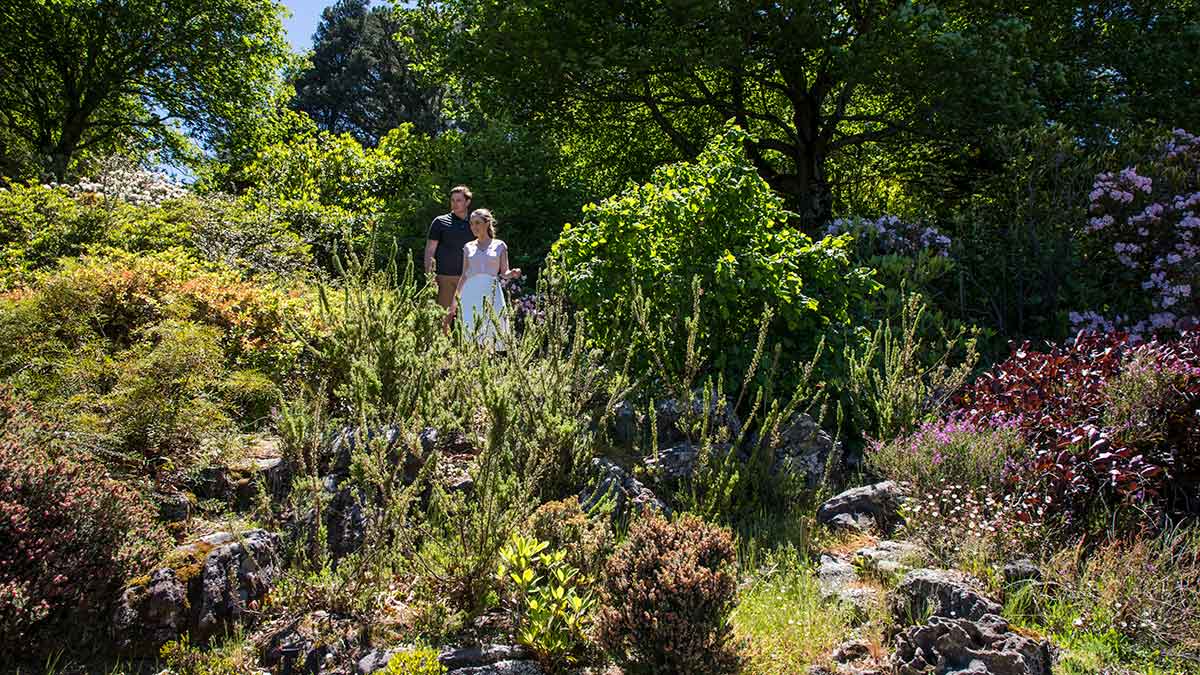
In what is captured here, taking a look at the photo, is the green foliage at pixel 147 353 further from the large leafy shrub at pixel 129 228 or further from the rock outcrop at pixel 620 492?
the rock outcrop at pixel 620 492

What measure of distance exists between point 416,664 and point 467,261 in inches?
196

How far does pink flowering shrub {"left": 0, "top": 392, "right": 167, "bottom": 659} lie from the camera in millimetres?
3273

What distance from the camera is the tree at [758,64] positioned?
9914 millimetres

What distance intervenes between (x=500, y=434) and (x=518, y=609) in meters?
1.04

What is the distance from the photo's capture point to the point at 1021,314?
782 centimetres

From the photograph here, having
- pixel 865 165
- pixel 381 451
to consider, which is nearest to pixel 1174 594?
pixel 381 451

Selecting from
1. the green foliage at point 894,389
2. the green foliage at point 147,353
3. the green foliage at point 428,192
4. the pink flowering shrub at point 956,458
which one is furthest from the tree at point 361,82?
the pink flowering shrub at point 956,458

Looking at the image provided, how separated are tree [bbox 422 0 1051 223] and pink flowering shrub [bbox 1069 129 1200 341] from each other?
1.87 m

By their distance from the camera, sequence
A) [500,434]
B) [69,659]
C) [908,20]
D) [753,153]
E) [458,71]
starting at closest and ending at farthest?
[69,659] → [500,434] → [908,20] → [458,71] → [753,153]

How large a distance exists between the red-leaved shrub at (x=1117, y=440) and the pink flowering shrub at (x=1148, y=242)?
9.50 feet

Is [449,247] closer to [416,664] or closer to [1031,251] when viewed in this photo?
[416,664]

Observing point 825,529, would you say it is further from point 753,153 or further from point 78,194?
point 753,153

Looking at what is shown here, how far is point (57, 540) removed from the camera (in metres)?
3.41

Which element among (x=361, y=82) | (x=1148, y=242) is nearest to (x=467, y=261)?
(x=1148, y=242)
